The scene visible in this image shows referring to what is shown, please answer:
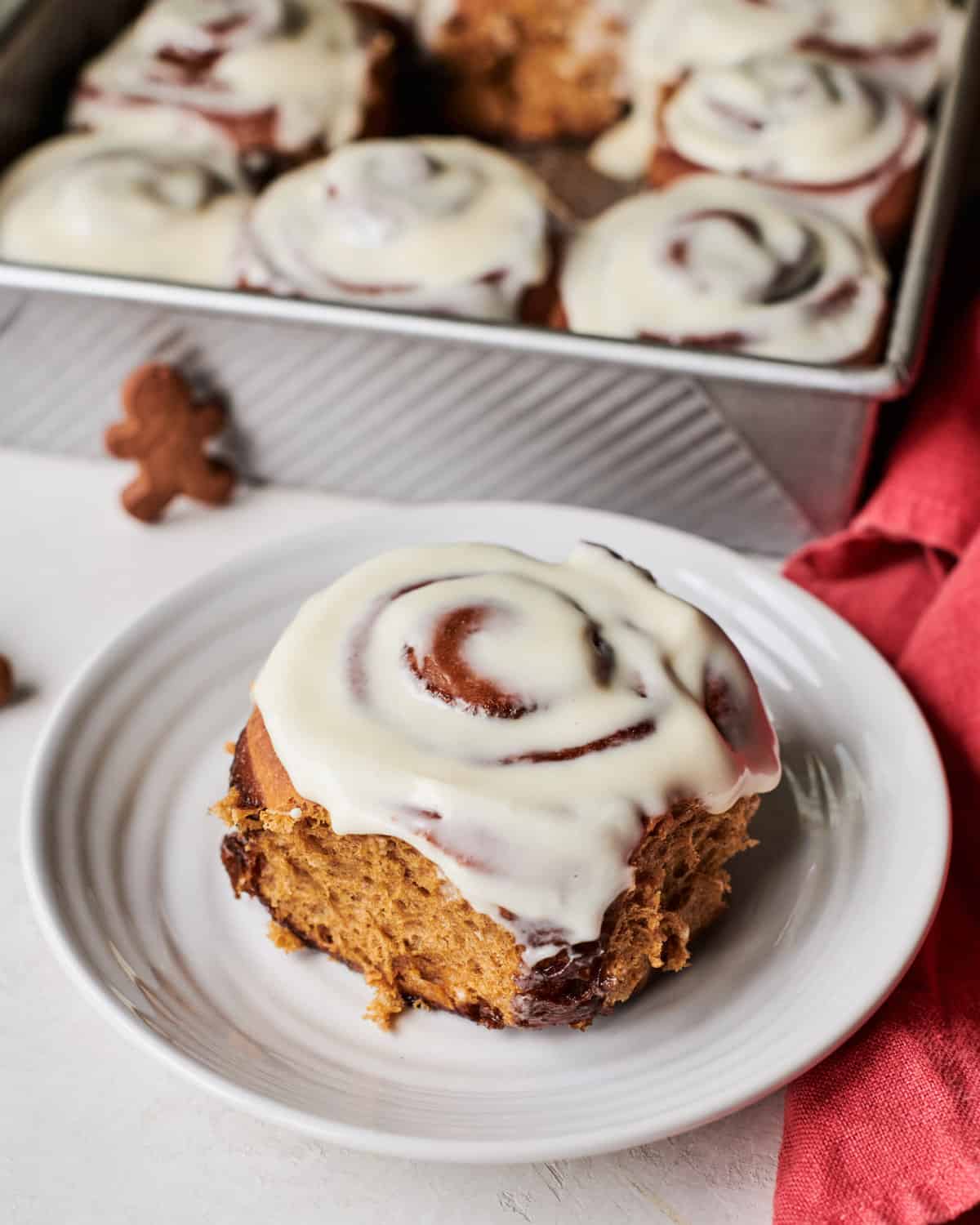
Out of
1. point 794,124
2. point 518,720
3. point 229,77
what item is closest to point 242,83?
point 229,77

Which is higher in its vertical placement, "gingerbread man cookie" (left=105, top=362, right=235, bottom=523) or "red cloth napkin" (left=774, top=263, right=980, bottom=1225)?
"gingerbread man cookie" (left=105, top=362, right=235, bottom=523)

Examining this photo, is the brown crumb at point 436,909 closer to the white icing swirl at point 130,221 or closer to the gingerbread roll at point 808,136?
the white icing swirl at point 130,221

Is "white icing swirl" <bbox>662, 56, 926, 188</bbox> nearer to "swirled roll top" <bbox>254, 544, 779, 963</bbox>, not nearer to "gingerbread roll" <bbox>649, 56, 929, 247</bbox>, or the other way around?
"gingerbread roll" <bbox>649, 56, 929, 247</bbox>

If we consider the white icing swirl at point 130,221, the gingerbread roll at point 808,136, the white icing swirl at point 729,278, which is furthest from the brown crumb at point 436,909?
the gingerbread roll at point 808,136

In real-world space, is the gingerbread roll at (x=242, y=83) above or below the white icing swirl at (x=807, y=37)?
above

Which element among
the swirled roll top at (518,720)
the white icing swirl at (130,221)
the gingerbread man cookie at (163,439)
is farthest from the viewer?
the white icing swirl at (130,221)

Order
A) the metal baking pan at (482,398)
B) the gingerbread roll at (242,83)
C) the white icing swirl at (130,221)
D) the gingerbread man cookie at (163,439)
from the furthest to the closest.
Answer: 1. the gingerbread roll at (242,83)
2. the white icing swirl at (130,221)
3. the gingerbread man cookie at (163,439)
4. the metal baking pan at (482,398)

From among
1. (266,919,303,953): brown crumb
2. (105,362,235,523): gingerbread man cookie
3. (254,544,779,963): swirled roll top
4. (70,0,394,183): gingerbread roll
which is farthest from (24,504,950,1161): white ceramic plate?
(70,0,394,183): gingerbread roll
